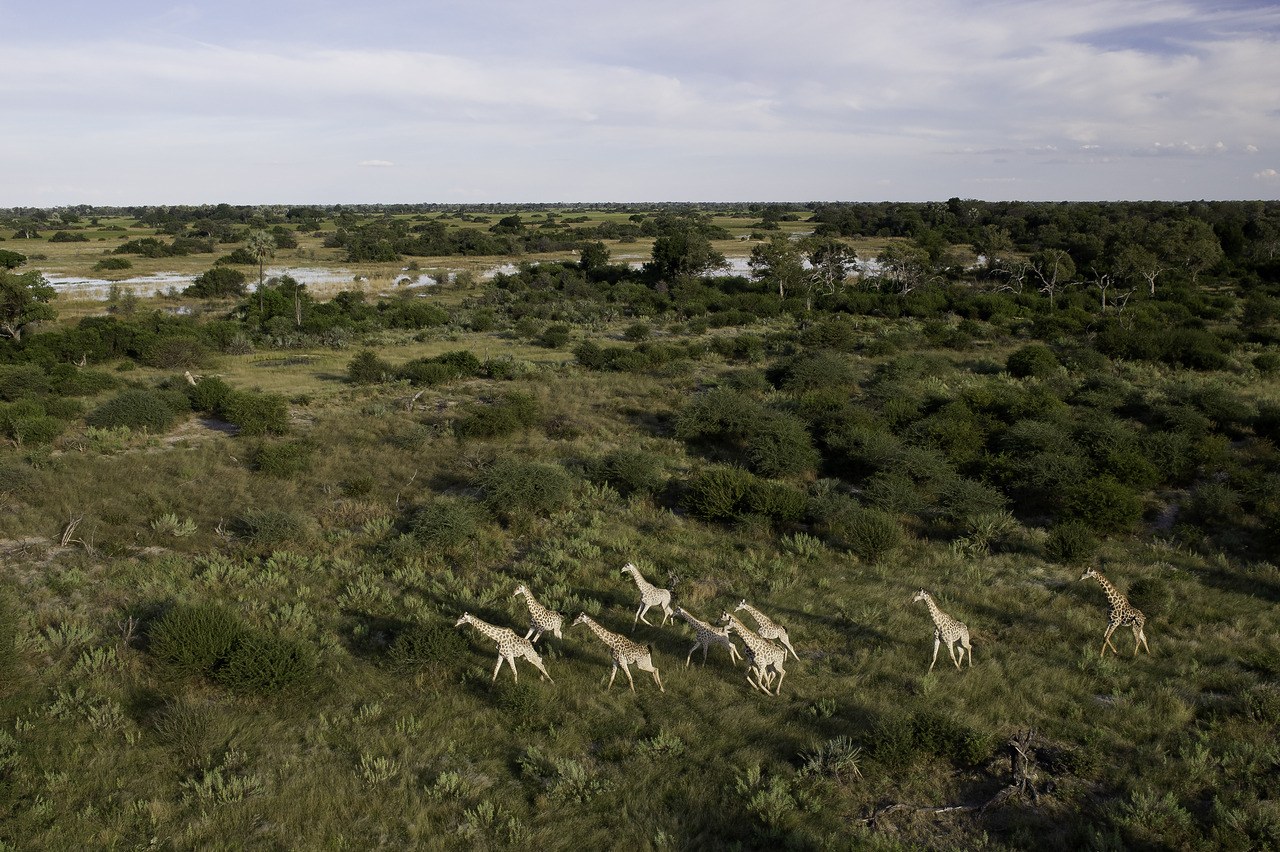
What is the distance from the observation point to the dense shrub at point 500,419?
20766 millimetres

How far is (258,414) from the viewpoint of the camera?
2148cm

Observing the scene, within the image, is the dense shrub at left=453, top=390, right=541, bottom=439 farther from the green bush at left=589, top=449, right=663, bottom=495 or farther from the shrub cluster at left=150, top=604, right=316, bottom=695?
the shrub cluster at left=150, top=604, right=316, bottom=695

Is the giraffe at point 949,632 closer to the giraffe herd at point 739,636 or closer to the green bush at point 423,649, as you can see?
the giraffe herd at point 739,636

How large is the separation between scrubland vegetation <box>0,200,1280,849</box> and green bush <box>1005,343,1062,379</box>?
0.36 feet

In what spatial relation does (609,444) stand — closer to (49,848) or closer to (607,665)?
(607,665)

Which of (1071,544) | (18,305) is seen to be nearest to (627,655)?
(1071,544)

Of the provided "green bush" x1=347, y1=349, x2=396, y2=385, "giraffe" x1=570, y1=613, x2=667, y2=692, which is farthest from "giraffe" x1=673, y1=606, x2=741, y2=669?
"green bush" x1=347, y1=349, x2=396, y2=385

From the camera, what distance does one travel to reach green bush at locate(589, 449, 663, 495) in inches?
654

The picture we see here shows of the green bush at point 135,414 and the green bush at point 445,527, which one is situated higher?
the green bush at point 135,414

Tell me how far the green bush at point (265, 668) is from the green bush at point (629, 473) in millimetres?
8488

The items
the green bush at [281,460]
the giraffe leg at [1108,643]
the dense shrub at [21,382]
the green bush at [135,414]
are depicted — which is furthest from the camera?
the dense shrub at [21,382]

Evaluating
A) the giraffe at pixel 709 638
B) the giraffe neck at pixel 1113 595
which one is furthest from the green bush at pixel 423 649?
the giraffe neck at pixel 1113 595

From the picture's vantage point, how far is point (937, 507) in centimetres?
1545

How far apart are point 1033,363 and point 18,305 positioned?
3973 cm
